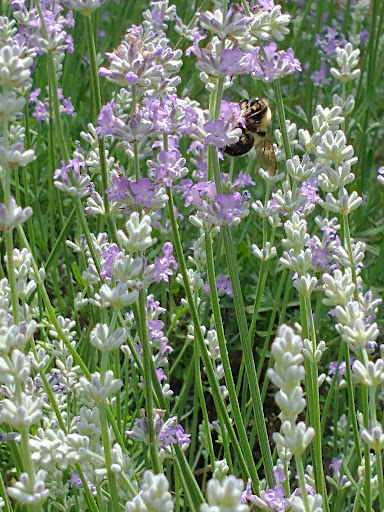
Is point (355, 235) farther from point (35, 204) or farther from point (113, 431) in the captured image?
point (113, 431)

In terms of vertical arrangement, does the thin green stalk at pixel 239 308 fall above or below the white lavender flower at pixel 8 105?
below

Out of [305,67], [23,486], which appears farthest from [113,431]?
[305,67]

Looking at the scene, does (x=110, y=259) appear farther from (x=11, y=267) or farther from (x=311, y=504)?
(x=311, y=504)

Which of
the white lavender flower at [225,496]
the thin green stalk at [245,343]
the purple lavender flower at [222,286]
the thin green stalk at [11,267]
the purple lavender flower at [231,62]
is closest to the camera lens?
the white lavender flower at [225,496]

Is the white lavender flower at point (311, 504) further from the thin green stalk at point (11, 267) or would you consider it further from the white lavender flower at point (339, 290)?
→ the thin green stalk at point (11, 267)

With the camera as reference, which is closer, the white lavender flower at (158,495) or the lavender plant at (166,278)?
the white lavender flower at (158,495)

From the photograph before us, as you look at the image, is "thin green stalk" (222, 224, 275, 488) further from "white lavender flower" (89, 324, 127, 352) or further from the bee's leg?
the bee's leg

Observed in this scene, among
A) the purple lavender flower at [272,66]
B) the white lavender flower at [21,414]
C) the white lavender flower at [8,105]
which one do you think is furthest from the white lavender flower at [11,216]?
the purple lavender flower at [272,66]

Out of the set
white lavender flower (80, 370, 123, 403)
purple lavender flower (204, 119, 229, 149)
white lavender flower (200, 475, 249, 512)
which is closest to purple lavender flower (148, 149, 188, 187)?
purple lavender flower (204, 119, 229, 149)

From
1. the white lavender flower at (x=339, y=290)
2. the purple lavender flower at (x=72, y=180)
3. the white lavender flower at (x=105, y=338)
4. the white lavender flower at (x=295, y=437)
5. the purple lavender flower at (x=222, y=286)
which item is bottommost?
the purple lavender flower at (x=222, y=286)
